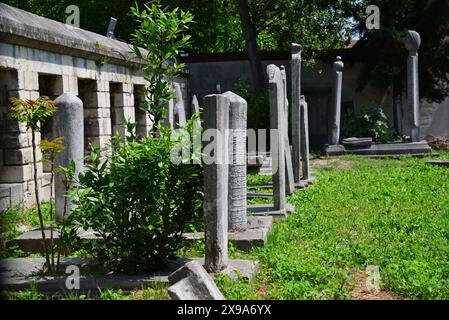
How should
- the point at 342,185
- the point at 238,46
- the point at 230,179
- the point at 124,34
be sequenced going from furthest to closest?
the point at 238,46
the point at 124,34
the point at 342,185
the point at 230,179

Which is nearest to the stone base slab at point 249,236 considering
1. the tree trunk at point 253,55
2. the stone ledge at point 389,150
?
the stone ledge at point 389,150

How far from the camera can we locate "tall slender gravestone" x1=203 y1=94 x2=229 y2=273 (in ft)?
17.1

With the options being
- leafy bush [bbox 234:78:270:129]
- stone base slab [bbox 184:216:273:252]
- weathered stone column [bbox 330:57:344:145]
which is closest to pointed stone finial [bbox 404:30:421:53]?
weathered stone column [bbox 330:57:344:145]

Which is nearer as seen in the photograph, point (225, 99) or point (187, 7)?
point (225, 99)

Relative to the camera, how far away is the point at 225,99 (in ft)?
17.7

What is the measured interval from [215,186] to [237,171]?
185 cm

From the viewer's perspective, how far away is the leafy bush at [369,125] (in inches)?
657

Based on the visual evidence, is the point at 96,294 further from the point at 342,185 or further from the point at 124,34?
the point at 124,34

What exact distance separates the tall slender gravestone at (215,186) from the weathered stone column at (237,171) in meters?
1.52

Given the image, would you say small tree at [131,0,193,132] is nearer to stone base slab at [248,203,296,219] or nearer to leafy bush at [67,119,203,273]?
leafy bush at [67,119,203,273]

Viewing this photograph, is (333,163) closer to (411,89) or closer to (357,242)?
Answer: (411,89)

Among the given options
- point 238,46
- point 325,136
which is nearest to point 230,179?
point 325,136
